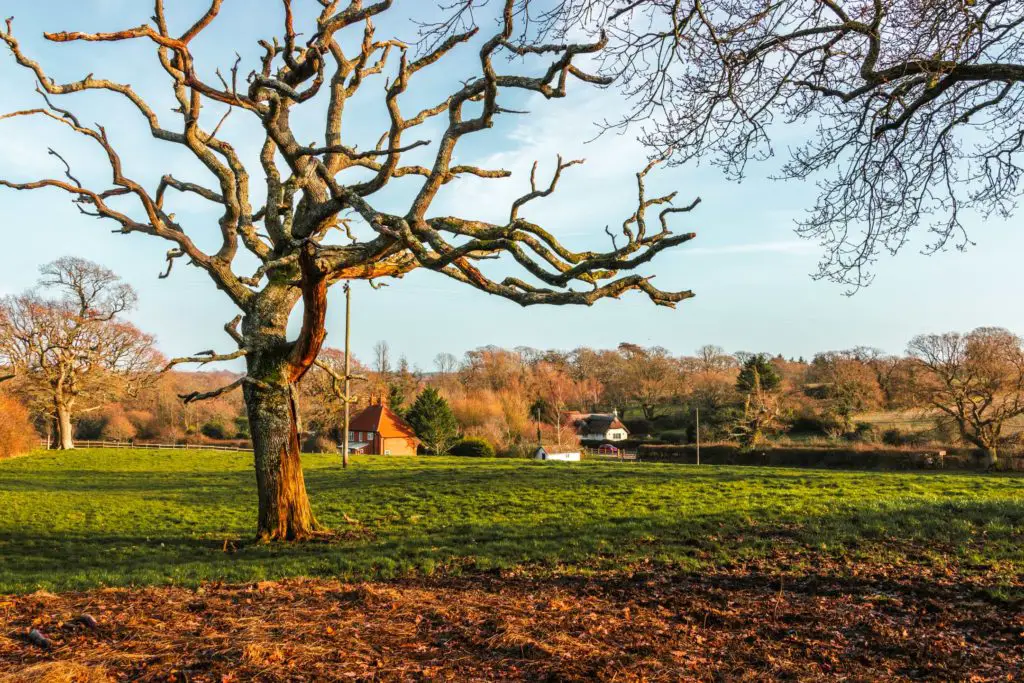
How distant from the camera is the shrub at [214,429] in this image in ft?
180

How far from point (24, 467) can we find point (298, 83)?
90.9ft

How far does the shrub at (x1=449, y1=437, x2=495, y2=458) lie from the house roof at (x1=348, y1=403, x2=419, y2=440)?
4.70 meters

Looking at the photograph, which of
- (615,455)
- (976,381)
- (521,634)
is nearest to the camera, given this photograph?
(521,634)

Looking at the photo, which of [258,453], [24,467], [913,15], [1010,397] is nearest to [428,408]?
[24,467]

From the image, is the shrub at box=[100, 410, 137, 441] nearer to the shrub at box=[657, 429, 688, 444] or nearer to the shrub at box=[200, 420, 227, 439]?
the shrub at box=[200, 420, 227, 439]

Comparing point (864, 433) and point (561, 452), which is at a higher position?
point (864, 433)

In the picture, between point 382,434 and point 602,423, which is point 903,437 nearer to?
point 602,423

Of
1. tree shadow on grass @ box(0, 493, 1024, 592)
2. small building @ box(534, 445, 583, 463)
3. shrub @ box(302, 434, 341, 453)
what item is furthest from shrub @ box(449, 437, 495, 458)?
tree shadow on grass @ box(0, 493, 1024, 592)

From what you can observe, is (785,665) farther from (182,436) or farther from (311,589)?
(182,436)

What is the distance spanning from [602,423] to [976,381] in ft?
109

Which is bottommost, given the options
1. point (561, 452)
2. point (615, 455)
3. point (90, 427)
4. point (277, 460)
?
point (615, 455)

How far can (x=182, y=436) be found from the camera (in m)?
52.2

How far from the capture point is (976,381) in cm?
3144

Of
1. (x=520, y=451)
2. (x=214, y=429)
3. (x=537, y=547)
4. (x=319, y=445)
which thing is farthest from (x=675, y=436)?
(x=537, y=547)
